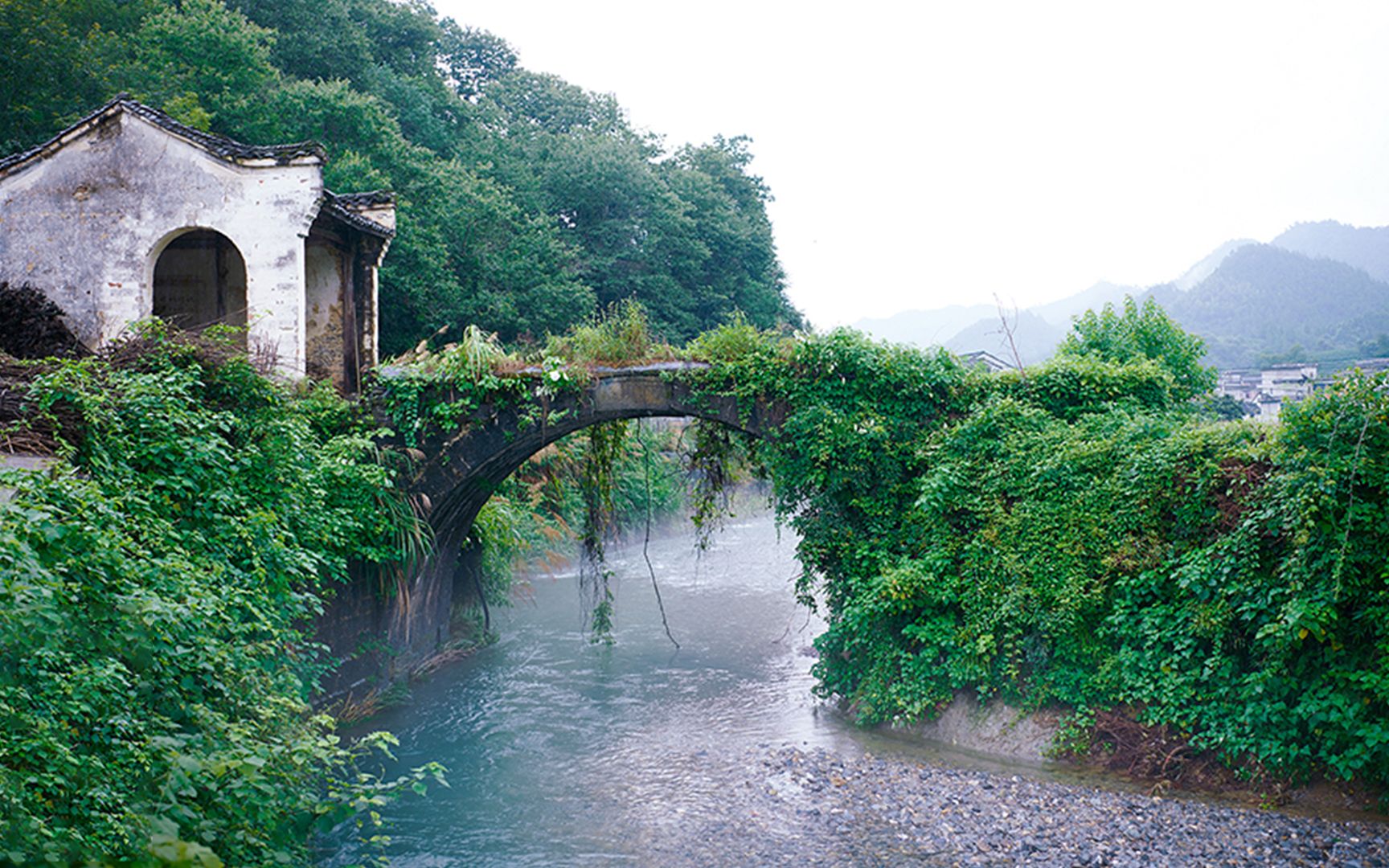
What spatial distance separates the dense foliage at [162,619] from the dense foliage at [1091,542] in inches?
210

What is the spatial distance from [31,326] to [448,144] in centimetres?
2019

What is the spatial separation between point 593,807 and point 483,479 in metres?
5.04

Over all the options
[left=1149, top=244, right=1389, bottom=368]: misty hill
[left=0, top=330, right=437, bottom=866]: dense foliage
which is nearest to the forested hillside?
[left=0, top=330, right=437, bottom=866]: dense foliage

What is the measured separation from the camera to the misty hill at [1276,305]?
46.8 meters

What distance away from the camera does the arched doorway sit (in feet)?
48.4

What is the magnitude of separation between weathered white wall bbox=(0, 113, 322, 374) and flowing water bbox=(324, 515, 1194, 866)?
509 cm

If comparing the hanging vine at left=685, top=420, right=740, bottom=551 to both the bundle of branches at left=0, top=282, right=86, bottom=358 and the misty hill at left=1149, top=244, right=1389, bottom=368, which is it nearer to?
the bundle of branches at left=0, top=282, right=86, bottom=358

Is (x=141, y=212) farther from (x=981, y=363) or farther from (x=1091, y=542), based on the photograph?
(x=1091, y=542)

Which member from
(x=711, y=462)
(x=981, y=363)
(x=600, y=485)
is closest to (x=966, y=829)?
(x=981, y=363)

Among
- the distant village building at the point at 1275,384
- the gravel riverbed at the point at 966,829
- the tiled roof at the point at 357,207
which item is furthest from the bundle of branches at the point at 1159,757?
the tiled roof at the point at 357,207

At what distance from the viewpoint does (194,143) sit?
38.7 feet

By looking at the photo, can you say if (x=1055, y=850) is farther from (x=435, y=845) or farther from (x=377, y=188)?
(x=377, y=188)

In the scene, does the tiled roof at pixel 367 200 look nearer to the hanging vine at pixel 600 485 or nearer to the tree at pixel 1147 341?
the hanging vine at pixel 600 485

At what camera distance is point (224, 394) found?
8.78 meters
